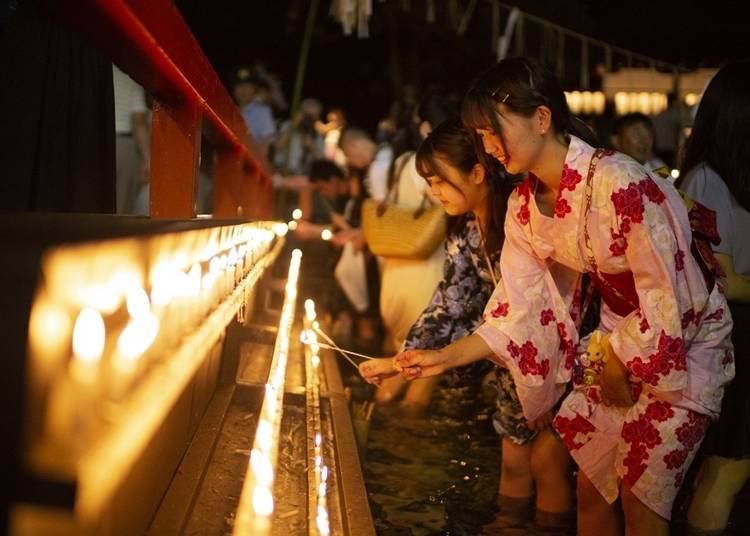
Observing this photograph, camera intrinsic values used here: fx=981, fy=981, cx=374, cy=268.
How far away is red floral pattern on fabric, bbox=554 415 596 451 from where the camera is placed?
3.87 meters

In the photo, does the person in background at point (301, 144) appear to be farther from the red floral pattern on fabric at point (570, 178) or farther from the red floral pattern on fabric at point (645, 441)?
the red floral pattern on fabric at point (645, 441)

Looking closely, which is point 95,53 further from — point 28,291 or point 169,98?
point 28,291

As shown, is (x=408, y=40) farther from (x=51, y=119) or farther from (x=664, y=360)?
(x=664, y=360)

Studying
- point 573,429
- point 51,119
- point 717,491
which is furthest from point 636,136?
point 51,119

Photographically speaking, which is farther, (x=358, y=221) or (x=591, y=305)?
(x=358, y=221)

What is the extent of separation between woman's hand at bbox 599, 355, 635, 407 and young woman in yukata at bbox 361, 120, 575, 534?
2.79ft

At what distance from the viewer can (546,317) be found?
412 cm

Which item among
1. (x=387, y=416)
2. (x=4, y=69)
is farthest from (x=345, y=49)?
(x=4, y=69)

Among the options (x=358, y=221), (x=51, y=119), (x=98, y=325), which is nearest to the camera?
(x=98, y=325)

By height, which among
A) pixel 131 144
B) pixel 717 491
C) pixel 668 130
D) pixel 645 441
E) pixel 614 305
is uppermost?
pixel 668 130

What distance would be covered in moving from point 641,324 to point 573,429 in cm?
69

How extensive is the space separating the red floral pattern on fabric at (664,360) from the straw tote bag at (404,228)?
3.95 metres

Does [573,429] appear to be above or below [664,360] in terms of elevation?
below

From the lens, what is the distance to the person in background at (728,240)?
14.0ft
